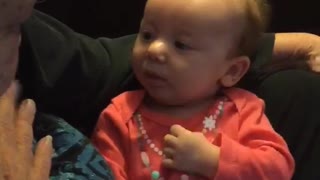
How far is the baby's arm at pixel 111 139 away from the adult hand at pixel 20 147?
0.54 ft

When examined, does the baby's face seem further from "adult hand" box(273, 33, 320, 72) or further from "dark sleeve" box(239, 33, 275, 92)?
"adult hand" box(273, 33, 320, 72)

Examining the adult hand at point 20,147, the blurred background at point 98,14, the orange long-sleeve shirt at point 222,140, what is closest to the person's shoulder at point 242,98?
the orange long-sleeve shirt at point 222,140

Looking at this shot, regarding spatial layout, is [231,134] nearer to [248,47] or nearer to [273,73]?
[248,47]

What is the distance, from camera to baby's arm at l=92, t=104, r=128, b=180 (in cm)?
129

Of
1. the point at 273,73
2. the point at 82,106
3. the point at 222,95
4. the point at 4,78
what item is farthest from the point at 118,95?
the point at 4,78

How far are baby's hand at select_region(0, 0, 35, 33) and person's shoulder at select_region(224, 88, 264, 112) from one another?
642 millimetres

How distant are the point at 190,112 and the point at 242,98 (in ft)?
0.32

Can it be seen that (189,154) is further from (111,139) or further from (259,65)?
(259,65)

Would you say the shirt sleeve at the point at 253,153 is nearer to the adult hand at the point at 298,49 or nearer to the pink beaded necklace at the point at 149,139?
the pink beaded necklace at the point at 149,139

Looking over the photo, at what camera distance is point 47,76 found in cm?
132

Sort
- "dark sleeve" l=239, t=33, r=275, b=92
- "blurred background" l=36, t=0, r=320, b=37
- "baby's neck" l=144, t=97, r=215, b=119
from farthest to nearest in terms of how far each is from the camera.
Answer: "blurred background" l=36, t=0, r=320, b=37 < "dark sleeve" l=239, t=33, r=275, b=92 < "baby's neck" l=144, t=97, r=215, b=119

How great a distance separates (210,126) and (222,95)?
0.28 feet

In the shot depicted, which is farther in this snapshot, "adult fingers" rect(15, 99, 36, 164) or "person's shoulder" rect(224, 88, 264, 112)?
"person's shoulder" rect(224, 88, 264, 112)

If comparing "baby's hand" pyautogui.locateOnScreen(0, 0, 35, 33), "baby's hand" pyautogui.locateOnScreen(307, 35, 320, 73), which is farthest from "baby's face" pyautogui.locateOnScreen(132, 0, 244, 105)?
"baby's hand" pyautogui.locateOnScreen(0, 0, 35, 33)
